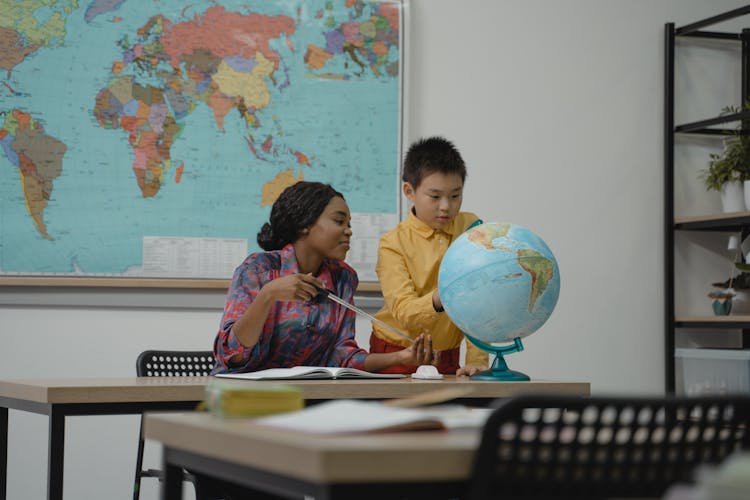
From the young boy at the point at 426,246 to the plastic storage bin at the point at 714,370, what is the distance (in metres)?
1.48

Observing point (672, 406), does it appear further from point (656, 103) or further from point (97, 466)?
point (656, 103)

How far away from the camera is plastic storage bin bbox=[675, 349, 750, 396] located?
3.91 metres

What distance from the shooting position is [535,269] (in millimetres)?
2361

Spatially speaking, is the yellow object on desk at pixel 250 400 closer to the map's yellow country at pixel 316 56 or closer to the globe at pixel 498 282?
the globe at pixel 498 282

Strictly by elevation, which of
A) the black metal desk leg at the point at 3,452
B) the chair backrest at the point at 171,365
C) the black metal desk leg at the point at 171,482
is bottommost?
the black metal desk leg at the point at 3,452

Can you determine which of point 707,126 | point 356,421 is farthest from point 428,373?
point 707,126

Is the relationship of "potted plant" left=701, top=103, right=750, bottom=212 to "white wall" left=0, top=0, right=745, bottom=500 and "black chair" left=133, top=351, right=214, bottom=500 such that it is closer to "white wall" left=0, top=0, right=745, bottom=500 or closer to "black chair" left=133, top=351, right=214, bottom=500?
"white wall" left=0, top=0, right=745, bottom=500

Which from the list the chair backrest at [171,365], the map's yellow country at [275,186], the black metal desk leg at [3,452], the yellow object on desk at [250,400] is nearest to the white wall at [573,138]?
the map's yellow country at [275,186]

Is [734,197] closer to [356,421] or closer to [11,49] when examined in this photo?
[11,49]

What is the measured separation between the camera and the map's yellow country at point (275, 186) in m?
3.79

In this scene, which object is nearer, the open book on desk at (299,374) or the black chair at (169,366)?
the open book on desk at (299,374)

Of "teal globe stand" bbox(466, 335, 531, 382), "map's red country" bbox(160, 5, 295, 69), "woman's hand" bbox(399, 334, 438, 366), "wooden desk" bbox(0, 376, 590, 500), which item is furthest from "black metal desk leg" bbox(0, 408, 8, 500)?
"map's red country" bbox(160, 5, 295, 69)

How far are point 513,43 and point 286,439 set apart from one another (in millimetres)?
3460

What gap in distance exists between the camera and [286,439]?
3.28 feet
